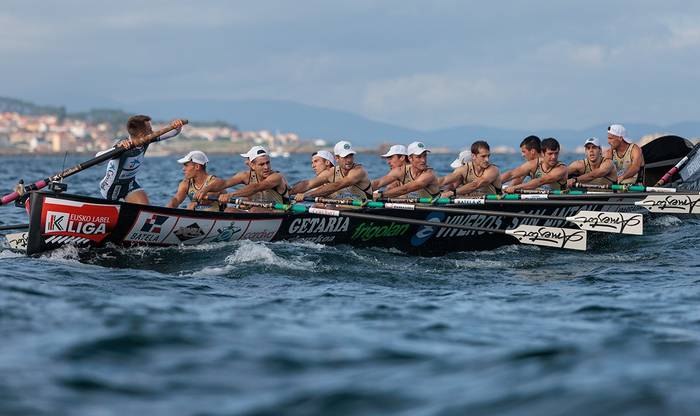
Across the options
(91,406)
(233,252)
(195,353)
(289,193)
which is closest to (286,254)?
(233,252)

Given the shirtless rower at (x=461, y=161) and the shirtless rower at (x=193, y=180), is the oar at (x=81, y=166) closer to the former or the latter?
the shirtless rower at (x=193, y=180)

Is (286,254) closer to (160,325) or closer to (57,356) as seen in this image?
(160,325)

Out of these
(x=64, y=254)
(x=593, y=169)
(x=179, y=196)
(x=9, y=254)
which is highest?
(x=593, y=169)

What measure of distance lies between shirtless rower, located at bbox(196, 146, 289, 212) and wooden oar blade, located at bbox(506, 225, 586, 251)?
3.91 meters

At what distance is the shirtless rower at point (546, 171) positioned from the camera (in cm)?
1882

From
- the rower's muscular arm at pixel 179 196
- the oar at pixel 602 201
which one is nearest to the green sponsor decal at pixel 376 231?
the oar at pixel 602 201

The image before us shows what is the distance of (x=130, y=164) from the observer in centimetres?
1505

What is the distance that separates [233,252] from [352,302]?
4.19m

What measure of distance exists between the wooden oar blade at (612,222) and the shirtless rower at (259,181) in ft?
16.0

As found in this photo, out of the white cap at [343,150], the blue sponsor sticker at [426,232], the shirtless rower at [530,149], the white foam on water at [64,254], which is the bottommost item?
the white foam on water at [64,254]

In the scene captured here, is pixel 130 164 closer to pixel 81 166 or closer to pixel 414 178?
pixel 81 166

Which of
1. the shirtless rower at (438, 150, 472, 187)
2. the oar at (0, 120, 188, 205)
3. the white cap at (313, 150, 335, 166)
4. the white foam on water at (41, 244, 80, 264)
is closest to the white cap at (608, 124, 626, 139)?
the shirtless rower at (438, 150, 472, 187)

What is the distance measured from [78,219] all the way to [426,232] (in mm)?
5888

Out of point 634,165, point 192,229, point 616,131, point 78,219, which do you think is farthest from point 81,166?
point 634,165
